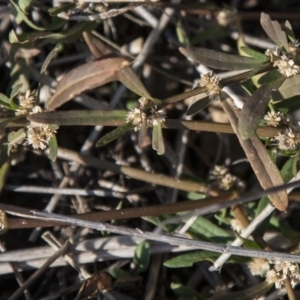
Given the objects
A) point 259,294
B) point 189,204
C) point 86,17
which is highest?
point 86,17

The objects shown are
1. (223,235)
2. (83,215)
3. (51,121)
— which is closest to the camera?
(51,121)

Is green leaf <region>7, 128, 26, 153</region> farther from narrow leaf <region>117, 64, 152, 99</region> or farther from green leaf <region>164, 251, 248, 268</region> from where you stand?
green leaf <region>164, 251, 248, 268</region>

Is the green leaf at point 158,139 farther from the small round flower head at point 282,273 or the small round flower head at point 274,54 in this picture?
the small round flower head at point 282,273

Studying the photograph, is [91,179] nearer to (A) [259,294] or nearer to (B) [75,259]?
(B) [75,259]

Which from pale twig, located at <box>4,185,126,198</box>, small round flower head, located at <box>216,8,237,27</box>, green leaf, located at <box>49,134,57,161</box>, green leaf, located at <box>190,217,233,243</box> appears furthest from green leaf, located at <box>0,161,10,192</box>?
small round flower head, located at <box>216,8,237,27</box>

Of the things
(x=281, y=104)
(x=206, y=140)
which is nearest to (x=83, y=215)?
(x=281, y=104)

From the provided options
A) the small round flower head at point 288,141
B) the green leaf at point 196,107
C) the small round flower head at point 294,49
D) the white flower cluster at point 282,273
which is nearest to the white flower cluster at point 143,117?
the green leaf at point 196,107
